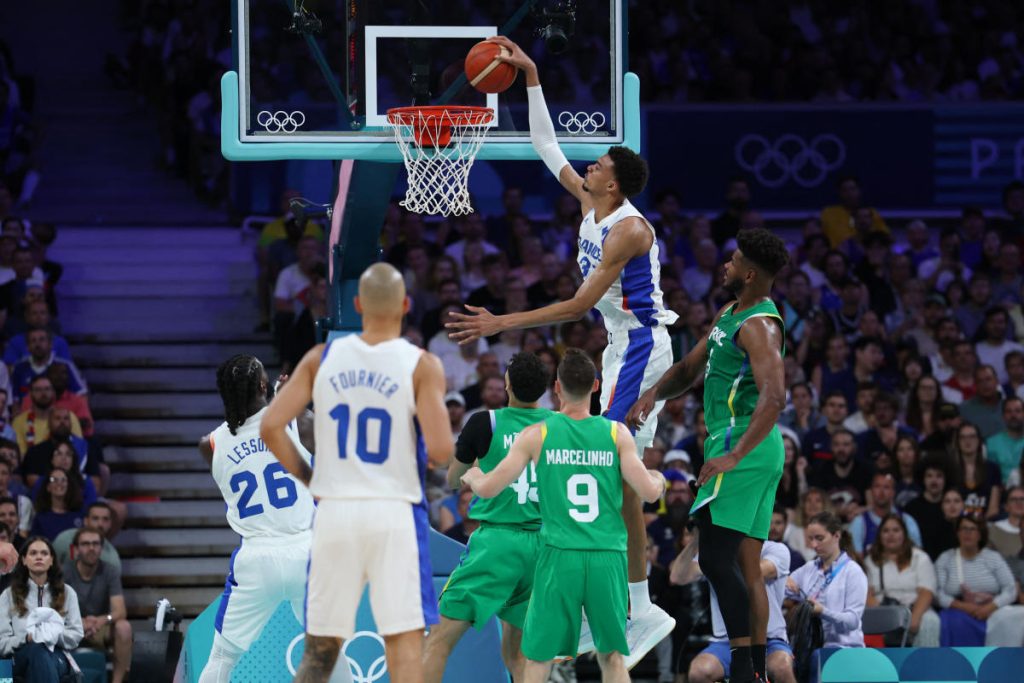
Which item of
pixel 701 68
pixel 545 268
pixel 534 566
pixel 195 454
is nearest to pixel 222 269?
pixel 195 454

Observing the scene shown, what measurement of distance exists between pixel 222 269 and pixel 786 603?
7.85 m

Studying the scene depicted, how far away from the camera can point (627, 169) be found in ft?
29.0

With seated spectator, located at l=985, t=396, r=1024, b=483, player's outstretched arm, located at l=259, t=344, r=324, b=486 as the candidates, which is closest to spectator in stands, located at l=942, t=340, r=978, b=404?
seated spectator, located at l=985, t=396, r=1024, b=483

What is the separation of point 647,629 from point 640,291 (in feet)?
5.77

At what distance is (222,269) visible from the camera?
687 inches

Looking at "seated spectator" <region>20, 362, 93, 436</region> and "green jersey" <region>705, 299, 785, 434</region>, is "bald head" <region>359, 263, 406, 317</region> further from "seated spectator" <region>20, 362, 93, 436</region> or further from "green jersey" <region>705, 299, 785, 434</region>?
"seated spectator" <region>20, 362, 93, 436</region>

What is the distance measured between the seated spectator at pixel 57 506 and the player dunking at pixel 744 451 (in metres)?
6.49

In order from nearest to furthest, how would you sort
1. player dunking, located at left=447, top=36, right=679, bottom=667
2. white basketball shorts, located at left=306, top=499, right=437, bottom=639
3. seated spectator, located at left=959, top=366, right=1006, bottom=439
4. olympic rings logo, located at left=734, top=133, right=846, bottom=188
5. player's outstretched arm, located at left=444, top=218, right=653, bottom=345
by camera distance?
1. white basketball shorts, located at left=306, top=499, right=437, bottom=639
2. player's outstretched arm, located at left=444, top=218, right=653, bottom=345
3. player dunking, located at left=447, top=36, right=679, bottom=667
4. seated spectator, located at left=959, top=366, right=1006, bottom=439
5. olympic rings logo, located at left=734, top=133, right=846, bottom=188

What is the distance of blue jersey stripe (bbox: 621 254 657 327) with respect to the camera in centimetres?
885

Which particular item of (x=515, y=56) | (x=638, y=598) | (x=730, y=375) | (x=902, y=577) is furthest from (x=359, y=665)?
(x=902, y=577)

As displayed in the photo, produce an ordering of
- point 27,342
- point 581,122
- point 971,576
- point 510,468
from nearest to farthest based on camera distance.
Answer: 1. point 510,468
2. point 581,122
3. point 971,576
4. point 27,342

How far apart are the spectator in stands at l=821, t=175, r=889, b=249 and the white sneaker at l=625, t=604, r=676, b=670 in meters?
9.24

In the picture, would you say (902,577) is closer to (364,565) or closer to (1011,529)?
(1011,529)

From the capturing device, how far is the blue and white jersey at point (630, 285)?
8.84 meters
